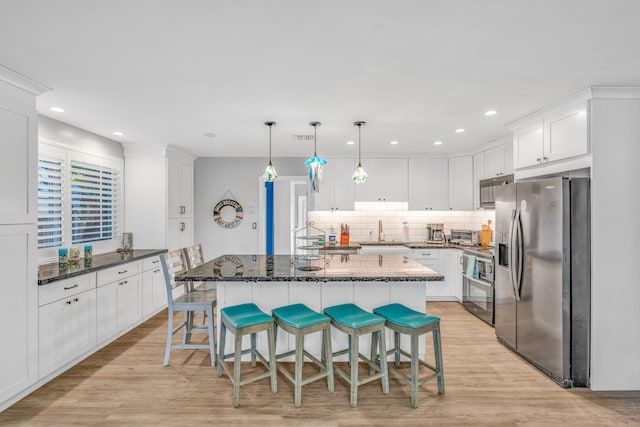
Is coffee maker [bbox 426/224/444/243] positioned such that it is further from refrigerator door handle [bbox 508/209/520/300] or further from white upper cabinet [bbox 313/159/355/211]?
refrigerator door handle [bbox 508/209/520/300]

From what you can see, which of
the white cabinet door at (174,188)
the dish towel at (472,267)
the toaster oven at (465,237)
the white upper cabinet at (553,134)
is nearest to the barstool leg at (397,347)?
the dish towel at (472,267)

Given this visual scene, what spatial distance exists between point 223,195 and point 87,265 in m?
2.95

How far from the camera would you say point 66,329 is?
119 inches

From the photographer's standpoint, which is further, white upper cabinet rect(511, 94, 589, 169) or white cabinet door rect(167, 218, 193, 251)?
Result: white cabinet door rect(167, 218, 193, 251)

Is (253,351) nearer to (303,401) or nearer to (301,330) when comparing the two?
(303,401)

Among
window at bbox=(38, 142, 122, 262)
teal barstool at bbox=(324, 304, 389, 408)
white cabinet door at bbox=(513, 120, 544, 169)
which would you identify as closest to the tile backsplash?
white cabinet door at bbox=(513, 120, 544, 169)

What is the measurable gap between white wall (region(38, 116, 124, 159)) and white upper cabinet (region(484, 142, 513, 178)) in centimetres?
551

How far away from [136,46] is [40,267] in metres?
2.57

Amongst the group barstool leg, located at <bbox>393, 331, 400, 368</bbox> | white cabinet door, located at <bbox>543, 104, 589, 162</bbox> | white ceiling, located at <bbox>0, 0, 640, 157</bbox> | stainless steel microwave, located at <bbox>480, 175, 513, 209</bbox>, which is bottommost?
barstool leg, located at <bbox>393, 331, 400, 368</bbox>

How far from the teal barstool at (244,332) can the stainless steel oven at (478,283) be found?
3.03 m

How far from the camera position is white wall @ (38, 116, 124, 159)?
3.53 meters


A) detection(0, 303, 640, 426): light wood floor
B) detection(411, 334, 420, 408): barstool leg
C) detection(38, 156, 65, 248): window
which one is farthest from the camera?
detection(38, 156, 65, 248): window

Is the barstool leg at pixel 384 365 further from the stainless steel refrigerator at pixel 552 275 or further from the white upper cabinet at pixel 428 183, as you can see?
the white upper cabinet at pixel 428 183

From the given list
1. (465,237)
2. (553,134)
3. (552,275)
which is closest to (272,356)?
(552,275)
